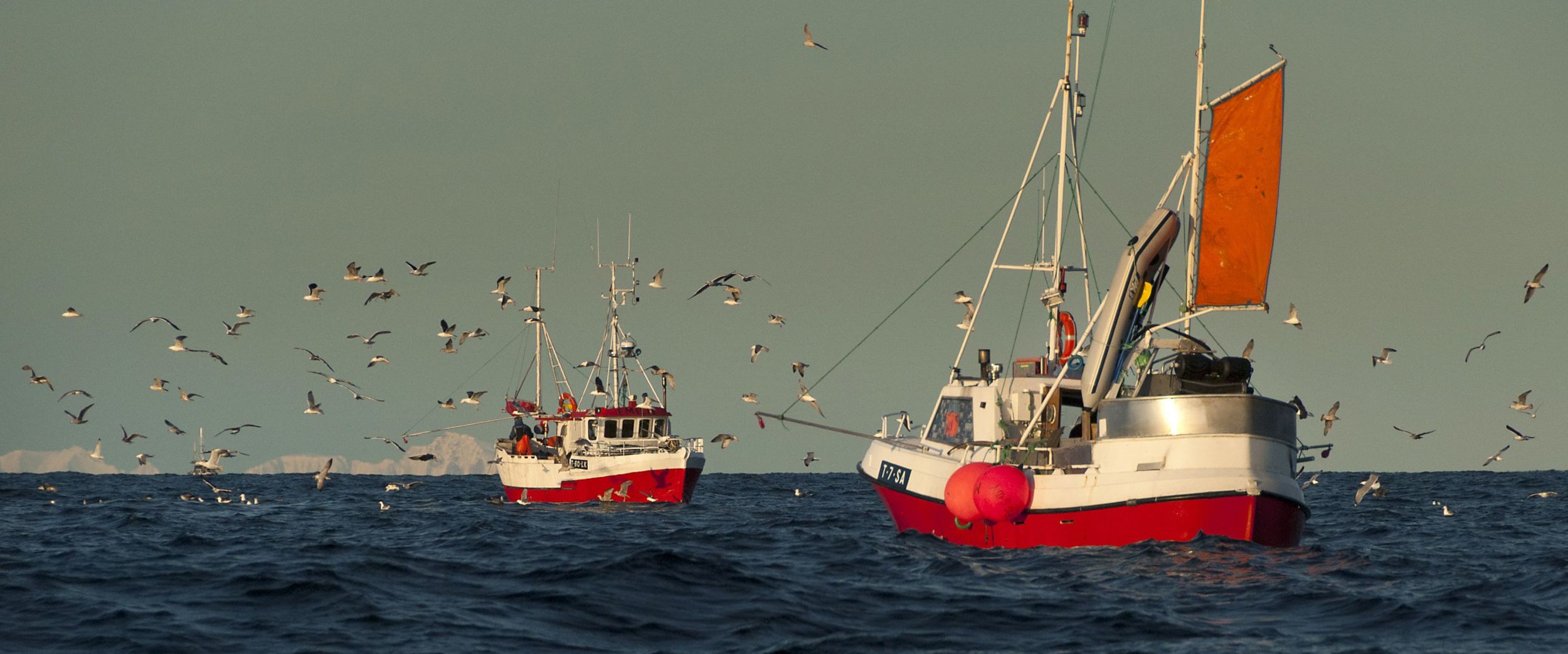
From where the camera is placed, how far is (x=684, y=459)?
5616 centimetres

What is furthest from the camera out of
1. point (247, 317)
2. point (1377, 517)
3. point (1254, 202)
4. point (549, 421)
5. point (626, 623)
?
point (549, 421)

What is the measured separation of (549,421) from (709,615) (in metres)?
41.6

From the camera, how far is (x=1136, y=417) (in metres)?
27.1

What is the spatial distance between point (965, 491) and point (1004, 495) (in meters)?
0.97

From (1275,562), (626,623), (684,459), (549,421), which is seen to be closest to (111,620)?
(626,623)

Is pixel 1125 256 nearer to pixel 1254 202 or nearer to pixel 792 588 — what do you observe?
pixel 1254 202

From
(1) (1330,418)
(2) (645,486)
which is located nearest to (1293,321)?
(1) (1330,418)

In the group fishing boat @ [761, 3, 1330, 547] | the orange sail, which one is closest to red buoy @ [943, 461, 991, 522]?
fishing boat @ [761, 3, 1330, 547]

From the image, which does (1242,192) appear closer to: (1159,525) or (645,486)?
(1159,525)

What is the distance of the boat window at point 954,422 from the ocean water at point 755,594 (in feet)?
8.47

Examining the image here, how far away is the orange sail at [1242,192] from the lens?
32844mm

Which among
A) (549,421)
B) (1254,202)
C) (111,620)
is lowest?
(111,620)

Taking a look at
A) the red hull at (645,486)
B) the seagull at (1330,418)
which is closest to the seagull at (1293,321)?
the seagull at (1330,418)

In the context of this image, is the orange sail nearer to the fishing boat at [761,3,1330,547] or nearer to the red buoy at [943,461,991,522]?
the fishing boat at [761,3,1330,547]
